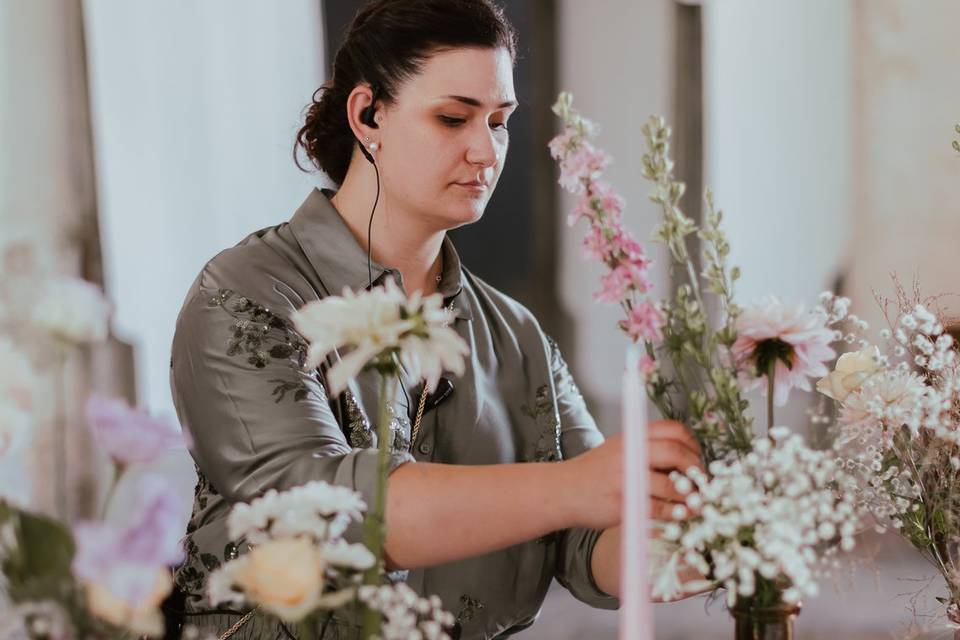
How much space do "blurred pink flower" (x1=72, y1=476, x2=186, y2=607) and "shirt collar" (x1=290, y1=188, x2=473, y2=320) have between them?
2.60 ft

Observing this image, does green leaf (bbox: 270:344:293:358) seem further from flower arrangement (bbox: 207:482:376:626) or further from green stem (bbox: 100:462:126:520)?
green stem (bbox: 100:462:126:520)

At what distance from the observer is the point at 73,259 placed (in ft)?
8.54

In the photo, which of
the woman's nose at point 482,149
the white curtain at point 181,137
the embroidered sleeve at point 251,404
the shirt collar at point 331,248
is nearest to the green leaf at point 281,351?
the embroidered sleeve at point 251,404

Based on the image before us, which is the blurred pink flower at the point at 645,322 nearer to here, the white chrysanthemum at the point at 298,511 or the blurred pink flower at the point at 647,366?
the blurred pink flower at the point at 647,366

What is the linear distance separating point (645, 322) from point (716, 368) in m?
0.06

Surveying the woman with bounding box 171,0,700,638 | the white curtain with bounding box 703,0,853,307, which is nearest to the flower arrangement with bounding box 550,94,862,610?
the woman with bounding box 171,0,700,638

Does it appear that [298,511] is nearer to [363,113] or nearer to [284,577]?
[284,577]

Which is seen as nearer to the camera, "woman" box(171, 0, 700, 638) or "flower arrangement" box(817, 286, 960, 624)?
"flower arrangement" box(817, 286, 960, 624)

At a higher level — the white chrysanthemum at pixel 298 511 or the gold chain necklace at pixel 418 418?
the gold chain necklace at pixel 418 418

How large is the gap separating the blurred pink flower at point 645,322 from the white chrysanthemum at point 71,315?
31 centimetres

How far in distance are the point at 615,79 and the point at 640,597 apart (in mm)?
2570

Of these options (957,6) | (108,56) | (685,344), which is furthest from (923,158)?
(685,344)

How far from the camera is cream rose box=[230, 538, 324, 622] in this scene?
1.78ft

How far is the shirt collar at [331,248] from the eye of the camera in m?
1.29
